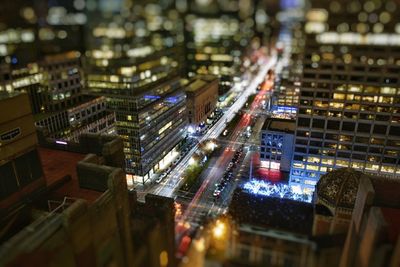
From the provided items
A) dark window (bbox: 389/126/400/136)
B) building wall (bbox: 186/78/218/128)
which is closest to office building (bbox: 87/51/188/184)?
building wall (bbox: 186/78/218/128)

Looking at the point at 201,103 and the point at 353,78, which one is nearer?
the point at 353,78

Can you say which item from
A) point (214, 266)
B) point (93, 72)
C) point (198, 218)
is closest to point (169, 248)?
point (214, 266)

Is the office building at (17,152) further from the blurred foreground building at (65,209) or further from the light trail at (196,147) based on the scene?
the light trail at (196,147)

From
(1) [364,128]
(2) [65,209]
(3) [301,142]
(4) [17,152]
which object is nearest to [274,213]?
(2) [65,209]

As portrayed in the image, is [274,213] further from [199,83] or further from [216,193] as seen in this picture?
[199,83]

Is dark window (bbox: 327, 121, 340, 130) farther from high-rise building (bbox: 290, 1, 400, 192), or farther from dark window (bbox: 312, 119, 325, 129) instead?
dark window (bbox: 312, 119, 325, 129)

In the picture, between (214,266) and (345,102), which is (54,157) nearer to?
(214,266)

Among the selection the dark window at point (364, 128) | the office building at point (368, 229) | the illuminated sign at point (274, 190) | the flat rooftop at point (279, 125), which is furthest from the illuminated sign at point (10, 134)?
the flat rooftop at point (279, 125)
